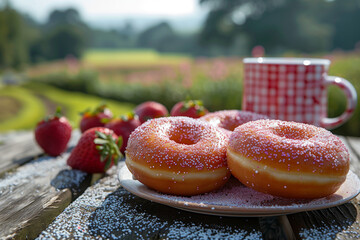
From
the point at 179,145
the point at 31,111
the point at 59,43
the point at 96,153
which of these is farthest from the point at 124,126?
the point at 59,43

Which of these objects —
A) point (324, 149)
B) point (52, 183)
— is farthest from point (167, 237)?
point (52, 183)

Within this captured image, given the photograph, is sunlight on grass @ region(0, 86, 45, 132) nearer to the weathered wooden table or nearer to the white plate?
the weathered wooden table

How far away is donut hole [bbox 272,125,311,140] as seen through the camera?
93 cm

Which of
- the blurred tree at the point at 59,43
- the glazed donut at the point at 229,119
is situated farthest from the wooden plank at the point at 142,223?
the blurred tree at the point at 59,43

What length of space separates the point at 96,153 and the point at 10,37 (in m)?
14.3

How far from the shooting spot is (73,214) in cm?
89

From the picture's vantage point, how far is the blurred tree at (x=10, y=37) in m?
12.7

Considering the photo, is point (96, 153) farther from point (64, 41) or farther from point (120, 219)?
point (64, 41)

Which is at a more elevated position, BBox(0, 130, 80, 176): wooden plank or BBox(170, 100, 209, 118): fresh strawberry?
BBox(170, 100, 209, 118): fresh strawberry

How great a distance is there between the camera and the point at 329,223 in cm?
85

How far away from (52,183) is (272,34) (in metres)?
21.4

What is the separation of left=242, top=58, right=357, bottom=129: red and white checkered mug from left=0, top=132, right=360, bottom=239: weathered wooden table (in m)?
0.67

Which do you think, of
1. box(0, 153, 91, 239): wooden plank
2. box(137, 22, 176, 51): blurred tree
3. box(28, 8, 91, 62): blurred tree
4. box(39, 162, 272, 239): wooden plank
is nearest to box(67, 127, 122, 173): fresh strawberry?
box(0, 153, 91, 239): wooden plank

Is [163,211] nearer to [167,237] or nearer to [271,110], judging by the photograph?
[167,237]
